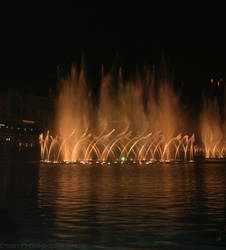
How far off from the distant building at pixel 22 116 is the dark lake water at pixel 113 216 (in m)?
91.0

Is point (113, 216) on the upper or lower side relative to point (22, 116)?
lower

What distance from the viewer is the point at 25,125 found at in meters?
109

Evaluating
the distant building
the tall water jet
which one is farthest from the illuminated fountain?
the distant building

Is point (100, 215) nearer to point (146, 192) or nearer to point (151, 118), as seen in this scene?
point (146, 192)

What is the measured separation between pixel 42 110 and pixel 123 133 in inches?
2513

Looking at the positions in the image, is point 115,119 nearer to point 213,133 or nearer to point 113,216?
point 213,133

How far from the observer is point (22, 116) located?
110 metres

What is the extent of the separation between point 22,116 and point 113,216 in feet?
333

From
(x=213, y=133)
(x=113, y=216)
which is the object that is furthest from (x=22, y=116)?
(x=113, y=216)

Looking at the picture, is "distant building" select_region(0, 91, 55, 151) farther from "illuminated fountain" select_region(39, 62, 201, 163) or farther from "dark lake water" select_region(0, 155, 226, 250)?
"dark lake water" select_region(0, 155, 226, 250)

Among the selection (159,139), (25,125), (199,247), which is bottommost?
(199,247)

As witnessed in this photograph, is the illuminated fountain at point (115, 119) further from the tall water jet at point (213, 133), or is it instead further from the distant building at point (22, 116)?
the distant building at point (22, 116)

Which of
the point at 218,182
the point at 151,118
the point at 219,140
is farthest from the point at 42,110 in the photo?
the point at 218,182

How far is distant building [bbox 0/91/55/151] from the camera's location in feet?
353
